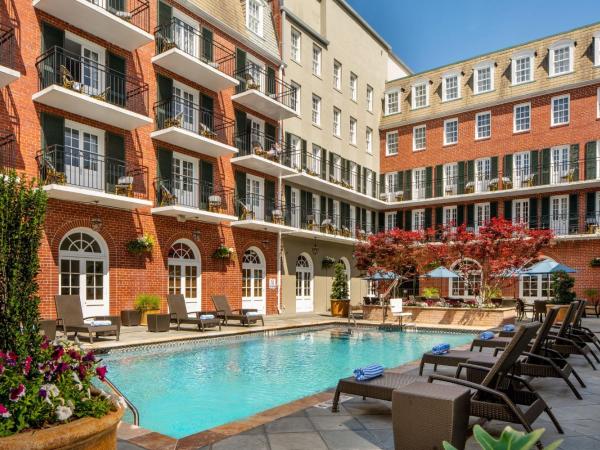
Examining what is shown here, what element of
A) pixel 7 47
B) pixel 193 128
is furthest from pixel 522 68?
pixel 7 47

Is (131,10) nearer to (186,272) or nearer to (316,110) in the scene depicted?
(186,272)

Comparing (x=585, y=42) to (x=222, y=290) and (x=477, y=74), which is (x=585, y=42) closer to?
(x=477, y=74)

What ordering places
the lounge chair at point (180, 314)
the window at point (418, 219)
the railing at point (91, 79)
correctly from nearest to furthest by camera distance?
the railing at point (91, 79) < the lounge chair at point (180, 314) < the window at point (418, 219)

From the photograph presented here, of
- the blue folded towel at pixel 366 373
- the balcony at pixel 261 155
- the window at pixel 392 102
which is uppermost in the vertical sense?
the window at pixel 392 102

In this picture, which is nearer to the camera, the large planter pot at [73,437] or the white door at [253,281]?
the large planter pot at [73,437]

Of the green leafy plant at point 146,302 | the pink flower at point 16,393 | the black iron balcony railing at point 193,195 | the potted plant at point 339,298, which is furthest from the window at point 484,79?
the pink flower at point 16,393

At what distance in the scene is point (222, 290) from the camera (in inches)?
747

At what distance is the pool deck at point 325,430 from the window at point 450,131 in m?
24.3

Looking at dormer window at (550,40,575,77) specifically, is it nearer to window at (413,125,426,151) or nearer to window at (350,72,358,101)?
window at (413,125,426,151)

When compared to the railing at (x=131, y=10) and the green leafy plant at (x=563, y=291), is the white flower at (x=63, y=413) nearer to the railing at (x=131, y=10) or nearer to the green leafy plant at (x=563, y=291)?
the railing at (x=131, y=10)

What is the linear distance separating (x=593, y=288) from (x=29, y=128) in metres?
23.6

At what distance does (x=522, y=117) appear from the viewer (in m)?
26.5

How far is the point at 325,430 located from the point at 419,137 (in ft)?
88.5

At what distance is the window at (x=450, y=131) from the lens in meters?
28.7
